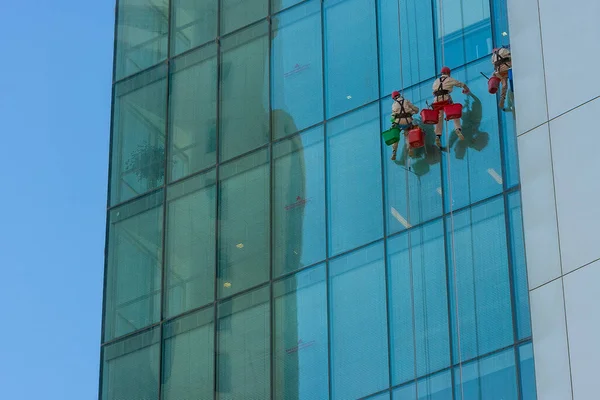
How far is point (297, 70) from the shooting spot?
38156 millimetres

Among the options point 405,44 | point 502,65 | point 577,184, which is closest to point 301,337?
point 405,44

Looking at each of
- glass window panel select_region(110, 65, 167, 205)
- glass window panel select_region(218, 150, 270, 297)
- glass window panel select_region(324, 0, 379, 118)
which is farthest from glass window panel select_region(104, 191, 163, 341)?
glass window panel select_region(324, 0, 379, 118)

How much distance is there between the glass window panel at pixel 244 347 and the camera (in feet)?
116

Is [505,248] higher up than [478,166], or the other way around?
[478,166]

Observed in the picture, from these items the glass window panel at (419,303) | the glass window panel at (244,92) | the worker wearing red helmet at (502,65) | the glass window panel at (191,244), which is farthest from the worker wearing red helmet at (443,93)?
the glass window panel at (191,244)

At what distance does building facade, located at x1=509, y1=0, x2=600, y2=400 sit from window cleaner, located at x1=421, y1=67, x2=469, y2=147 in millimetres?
3743

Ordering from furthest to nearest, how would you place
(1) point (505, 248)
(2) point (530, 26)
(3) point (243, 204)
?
(3) point (243, 204), (1) point (505, 248), (2) point (530, 26)

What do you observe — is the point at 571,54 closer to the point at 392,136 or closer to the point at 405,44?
the point at 392,136

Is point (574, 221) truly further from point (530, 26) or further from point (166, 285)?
point (166, 285)

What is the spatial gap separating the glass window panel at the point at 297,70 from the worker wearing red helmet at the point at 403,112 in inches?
116

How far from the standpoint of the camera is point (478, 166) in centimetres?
3319

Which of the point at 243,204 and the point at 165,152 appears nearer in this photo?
the point at 243,204

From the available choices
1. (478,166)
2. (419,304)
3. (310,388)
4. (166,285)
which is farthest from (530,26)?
(166,285)

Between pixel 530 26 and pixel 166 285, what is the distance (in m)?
12.9
